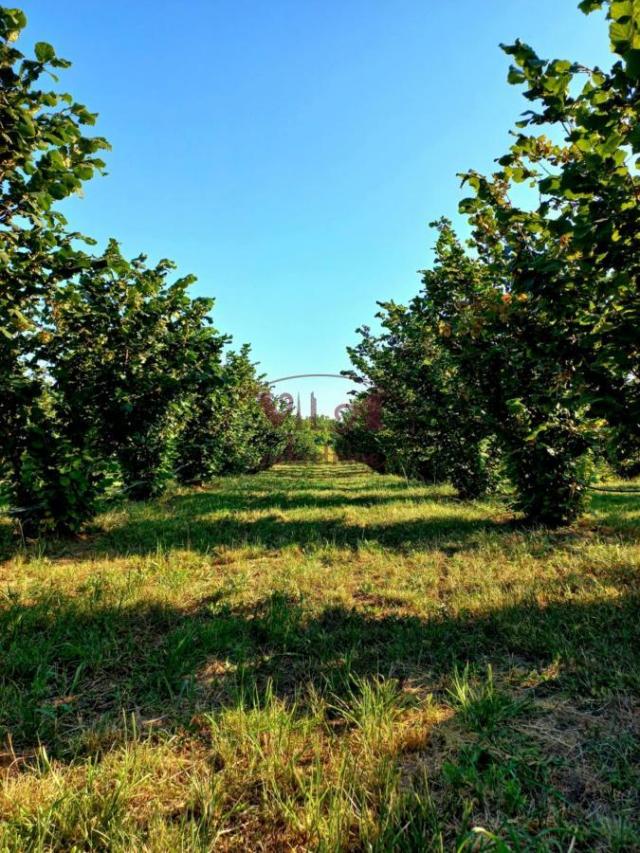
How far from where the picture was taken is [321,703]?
97.4 inches

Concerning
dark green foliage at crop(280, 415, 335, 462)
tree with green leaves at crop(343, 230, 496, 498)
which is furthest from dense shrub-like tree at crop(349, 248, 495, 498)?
dark green foliage at crop(280, 415, 335, 462)

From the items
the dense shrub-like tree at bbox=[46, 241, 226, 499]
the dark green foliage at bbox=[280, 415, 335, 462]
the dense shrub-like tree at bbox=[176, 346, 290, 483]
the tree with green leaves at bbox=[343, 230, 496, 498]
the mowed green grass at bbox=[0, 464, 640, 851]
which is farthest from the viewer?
the dark green foliage at bbox=[280, 415, 335, 462]

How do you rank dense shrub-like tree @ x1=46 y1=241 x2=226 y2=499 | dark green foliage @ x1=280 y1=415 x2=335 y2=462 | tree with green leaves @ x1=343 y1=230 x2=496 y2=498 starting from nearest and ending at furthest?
dense shrub-like tree @ x1=46 y1=241 x2=226 y2=499
tree with green leaves @ x1=343 y1=230 x2=496 y2=498
dark green foliage @ x1=280 y1=415 x2=335 y2=462

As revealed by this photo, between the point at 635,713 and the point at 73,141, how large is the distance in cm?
573

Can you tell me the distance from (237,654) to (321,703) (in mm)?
923

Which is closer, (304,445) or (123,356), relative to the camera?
(123,356)

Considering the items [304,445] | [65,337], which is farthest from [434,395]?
[304,445]

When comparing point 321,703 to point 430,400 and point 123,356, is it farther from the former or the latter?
point 430,400

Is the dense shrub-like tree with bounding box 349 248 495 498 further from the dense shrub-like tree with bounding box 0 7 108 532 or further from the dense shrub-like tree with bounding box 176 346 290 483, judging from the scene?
the dense shrub-like tree with bounding box 0 7 108 532

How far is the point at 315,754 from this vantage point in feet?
6.79

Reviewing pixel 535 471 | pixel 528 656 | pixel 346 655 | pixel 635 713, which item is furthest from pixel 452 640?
pixel 535 471

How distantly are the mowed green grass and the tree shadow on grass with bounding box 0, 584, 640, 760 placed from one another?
0.02m

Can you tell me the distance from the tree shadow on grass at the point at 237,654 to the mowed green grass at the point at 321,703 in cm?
2

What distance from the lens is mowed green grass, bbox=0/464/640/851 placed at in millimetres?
1701
